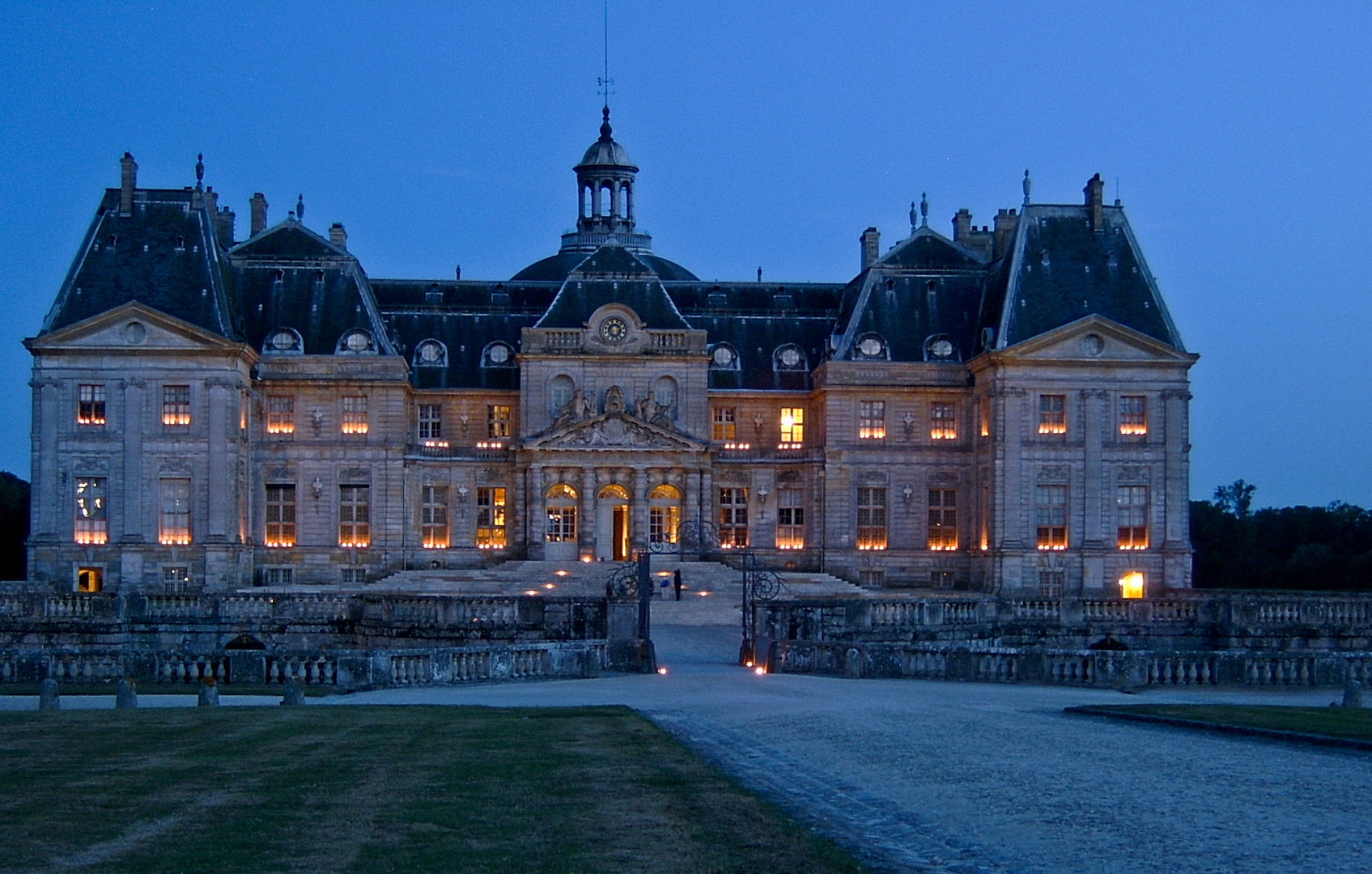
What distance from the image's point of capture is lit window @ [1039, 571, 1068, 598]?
62656 mm

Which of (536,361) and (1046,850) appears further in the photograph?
(536,361)

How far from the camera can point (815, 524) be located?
67188mm

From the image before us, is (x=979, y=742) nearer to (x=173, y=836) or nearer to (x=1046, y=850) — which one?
(x=1046, y=850)

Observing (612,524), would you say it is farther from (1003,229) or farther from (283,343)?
(1003,229)

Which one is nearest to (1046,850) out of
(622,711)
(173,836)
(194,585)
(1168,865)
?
(1168,865)

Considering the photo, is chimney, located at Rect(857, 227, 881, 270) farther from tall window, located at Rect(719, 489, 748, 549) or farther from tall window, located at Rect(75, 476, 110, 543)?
tall window, located at Rect(75, 476, 110, 543)

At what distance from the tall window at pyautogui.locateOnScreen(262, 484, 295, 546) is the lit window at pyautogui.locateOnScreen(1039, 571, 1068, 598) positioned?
28055mm

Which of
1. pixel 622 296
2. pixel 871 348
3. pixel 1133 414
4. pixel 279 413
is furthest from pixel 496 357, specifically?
pixel 1133 414

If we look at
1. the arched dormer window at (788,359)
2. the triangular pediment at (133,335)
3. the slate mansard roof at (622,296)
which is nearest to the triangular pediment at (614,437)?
the slate mansard roof at (622,296)

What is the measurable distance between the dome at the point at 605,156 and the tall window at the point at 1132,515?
93.3 feet

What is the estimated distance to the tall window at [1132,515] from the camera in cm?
6359

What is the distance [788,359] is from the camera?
2729 inches

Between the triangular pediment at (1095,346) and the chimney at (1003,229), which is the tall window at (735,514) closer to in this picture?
the triangular pediment at (1095,346)

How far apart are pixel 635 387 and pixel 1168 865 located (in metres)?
53.9
